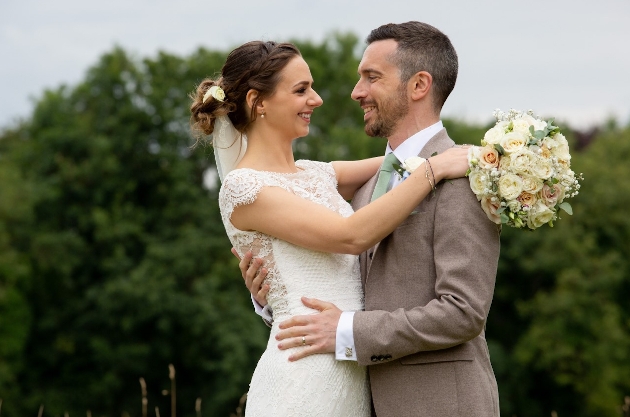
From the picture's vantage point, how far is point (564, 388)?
1102 inches

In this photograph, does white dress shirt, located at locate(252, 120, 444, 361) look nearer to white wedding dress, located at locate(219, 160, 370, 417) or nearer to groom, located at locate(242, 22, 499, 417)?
groom, located at locate(242, 22, 499, 417)

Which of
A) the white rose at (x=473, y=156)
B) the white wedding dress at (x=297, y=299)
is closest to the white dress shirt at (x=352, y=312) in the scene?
the white wedding dress at (x=297, y=299)

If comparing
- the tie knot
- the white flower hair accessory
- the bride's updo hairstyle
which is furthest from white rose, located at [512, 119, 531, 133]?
the white flower hair accessory

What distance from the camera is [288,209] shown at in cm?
415

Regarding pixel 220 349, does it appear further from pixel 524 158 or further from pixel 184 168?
pixel 524 158

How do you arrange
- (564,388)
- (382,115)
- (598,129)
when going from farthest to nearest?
(598,129) < (564,388) < (382,115)

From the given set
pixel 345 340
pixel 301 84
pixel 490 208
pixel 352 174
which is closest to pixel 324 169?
pixel 352 174

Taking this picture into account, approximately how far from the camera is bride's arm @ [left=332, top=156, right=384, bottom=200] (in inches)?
195

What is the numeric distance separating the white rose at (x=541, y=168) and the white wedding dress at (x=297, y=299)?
112 centimetres

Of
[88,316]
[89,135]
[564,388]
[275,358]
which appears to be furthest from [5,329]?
[275,358]

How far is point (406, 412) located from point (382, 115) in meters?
1.46

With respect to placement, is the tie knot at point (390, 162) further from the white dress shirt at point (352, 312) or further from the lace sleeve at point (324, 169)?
the lace sleeve at point (324, 169)

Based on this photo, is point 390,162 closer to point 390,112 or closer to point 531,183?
point 390,112

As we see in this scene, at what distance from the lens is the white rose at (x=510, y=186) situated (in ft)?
12.0
